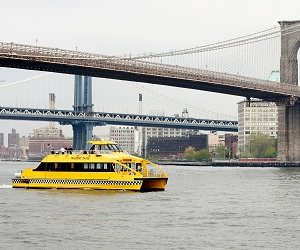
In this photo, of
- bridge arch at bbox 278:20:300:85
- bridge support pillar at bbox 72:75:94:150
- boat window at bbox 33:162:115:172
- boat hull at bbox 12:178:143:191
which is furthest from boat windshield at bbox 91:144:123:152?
bridge support pillar at bbox 72:75:94:150

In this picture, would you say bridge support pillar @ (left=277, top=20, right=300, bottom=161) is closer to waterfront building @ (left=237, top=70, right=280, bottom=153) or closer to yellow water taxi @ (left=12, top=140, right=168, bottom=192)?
yellow water taxi @ (left=12, top=140, right=168, bottom=192)

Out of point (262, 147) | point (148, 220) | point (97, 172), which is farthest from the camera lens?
point (262, 147)

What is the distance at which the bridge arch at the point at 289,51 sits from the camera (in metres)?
92.2

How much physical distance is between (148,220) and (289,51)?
215ft

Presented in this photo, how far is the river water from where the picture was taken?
24984mm

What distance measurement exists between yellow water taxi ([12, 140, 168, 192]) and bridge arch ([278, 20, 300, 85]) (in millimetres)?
51037

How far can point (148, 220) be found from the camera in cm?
3003

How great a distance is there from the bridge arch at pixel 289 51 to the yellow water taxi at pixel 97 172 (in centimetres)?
5104

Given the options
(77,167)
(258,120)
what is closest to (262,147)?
(258,120)

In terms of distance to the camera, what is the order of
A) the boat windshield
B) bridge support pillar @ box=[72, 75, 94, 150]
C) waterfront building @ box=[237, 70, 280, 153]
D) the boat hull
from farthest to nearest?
1. waterfront building @ box=[237, 70, 280, 153]
2. bridge support pillar @ box=[72, 75, 94, 150]
3. the boat windshield
4. the boat hull

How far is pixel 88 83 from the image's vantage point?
151000 mm

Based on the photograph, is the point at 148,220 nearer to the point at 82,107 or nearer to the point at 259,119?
the point at 82,107

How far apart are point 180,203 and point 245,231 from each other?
951 cm

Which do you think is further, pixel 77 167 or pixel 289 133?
pixel 289 133
